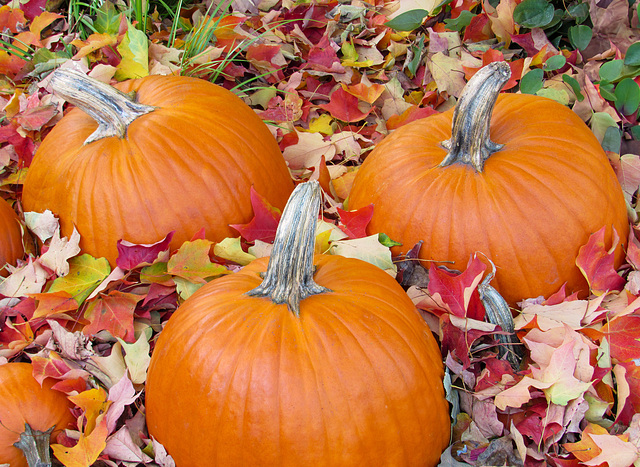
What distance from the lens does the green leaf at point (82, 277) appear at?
6.92ft

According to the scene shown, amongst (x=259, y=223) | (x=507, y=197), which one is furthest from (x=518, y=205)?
(x=259, y=223)

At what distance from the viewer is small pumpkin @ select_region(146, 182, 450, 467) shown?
146cm

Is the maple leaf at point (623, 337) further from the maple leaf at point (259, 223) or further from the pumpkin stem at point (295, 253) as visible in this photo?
the maple leaf at point (259, 223)

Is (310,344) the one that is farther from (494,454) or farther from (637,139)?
(637,139)

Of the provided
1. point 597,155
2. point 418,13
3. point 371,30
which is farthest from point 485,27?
point 597,155

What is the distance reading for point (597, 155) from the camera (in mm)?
2082

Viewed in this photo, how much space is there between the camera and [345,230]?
2201 millimetres

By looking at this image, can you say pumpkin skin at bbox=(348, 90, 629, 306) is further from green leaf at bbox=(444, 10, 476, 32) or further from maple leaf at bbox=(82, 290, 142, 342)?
green leaf at bbox=(444, 10, 476, 32)

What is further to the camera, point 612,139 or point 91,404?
point 612,139

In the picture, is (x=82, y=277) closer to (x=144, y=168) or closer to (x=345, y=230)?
(x=144, y=168)

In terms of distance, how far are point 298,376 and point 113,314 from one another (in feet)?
3.07

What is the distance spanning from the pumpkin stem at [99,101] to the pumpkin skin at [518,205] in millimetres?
1022

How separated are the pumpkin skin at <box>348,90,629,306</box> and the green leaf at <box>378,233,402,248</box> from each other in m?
0.02

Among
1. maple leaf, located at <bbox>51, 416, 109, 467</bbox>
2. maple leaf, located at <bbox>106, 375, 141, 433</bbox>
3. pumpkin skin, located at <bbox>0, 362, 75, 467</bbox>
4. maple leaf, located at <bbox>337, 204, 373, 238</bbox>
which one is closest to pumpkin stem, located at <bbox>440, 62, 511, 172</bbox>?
maple leaf, located at <bbox>337, 204, 373, 238</bbox>
